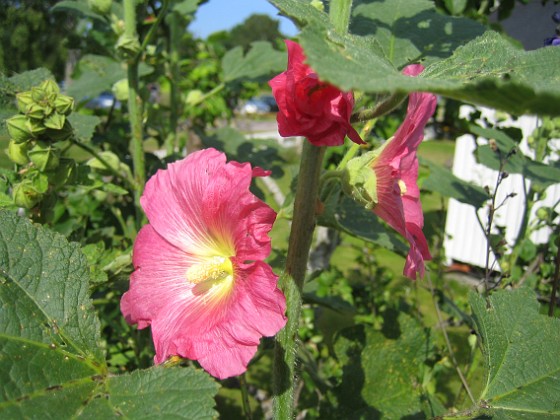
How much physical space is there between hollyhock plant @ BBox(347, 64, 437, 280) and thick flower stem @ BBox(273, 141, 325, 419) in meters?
0.06

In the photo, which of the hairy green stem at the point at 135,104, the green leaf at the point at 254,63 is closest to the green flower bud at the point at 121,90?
the hairy green stem at the point at 135,104

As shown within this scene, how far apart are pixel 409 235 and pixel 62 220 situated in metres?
1.04

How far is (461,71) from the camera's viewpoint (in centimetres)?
63

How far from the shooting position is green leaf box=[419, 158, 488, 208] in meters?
1.71

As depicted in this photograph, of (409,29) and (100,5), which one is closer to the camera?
(409,29)

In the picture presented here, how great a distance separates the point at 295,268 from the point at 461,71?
0.34m

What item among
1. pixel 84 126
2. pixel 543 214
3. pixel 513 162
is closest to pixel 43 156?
pixel 84 126

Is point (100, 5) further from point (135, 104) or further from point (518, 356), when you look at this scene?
point (518, 356)

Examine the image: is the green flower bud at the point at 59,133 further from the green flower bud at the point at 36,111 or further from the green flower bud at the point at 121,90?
the green flower bud at the point at 121,90

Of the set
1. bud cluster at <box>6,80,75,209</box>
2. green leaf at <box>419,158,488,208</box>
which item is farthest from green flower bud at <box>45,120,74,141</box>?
green leaf at <box>419,158,488,208</box>

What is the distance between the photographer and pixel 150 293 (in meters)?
0.87

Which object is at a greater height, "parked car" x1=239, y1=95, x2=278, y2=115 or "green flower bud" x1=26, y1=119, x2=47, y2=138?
"parked car" x1=239, y1=95, x2=278, y2=115

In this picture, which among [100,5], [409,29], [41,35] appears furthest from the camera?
[41,35]

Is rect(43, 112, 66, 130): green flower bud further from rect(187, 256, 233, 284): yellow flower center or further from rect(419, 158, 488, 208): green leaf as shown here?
rect(419, 158, 488, 208): green leaf
